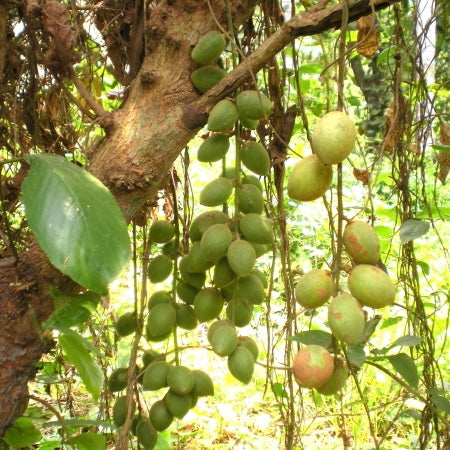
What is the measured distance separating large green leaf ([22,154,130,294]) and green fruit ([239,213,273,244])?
0.29 metres

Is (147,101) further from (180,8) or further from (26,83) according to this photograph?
(26,83)

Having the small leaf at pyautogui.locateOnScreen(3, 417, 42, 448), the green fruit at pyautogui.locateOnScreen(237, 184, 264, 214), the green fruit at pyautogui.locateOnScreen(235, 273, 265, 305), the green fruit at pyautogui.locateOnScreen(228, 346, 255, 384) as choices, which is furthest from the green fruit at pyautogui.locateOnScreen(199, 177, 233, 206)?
the small leaf at pyautogui.locateOnScreen(3, 417, 42, 448)

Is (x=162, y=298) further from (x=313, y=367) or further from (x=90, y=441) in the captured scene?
(x=313, y=367)

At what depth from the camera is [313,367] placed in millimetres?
667

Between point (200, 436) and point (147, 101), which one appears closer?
point (147, 101)

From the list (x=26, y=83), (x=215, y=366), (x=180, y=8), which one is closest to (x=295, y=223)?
(x=215, y=366)

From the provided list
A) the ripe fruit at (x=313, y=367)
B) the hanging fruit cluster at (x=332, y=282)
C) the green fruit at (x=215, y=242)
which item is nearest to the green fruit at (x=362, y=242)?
the hanging fruit cluster at (x=332, y=282)

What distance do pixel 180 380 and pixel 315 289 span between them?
348 millimetres

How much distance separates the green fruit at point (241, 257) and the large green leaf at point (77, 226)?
0.24 meters

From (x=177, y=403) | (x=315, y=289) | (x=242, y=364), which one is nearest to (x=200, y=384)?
(x=177, y=403)

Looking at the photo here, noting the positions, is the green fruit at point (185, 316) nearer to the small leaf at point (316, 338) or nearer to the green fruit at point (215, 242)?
the green fruit at point (215, 242)

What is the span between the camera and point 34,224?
0.61 meters

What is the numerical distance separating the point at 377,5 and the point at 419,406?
3.76ft

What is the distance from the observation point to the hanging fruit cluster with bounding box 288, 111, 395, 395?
656mm
